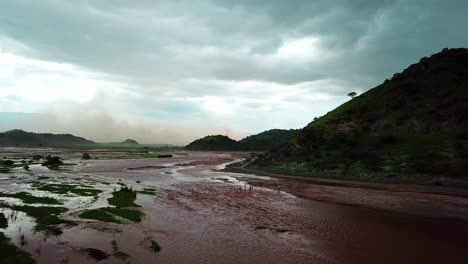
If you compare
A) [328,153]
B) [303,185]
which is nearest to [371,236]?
[303,185]

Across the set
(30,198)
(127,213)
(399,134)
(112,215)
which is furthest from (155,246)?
(399,134)

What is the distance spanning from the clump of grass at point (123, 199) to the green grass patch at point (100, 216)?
191 inches

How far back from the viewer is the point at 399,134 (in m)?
86.2

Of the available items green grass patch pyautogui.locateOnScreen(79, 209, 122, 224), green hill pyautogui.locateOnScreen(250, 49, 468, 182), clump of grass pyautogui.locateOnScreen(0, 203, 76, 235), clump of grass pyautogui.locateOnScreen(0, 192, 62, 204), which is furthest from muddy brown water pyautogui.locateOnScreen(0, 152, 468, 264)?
green hill pyautogui.locateOnScreen(250, 49, 468, 182)

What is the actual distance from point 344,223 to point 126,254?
20.8 meters

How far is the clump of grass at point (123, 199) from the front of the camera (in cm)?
3784

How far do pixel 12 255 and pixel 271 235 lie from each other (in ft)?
58.0

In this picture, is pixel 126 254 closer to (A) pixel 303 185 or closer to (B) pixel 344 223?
(B) pixel 344 223

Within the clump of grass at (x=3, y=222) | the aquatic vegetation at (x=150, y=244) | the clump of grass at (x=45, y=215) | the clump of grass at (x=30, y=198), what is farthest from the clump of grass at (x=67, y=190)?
the aquatic vegetation at (x=150, y=244)

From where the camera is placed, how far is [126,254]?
852 inches

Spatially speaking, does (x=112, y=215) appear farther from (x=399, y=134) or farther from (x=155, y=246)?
(x=399, y=134)

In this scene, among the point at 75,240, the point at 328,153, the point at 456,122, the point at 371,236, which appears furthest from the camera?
the point at 328,153

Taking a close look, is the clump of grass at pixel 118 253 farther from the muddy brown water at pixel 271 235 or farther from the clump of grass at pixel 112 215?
the clump of grass at pixel 112 215

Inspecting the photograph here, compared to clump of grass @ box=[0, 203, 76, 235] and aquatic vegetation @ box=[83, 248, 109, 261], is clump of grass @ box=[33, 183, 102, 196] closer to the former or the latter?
clump of grass @ box=[0, 203, 76, 235]
